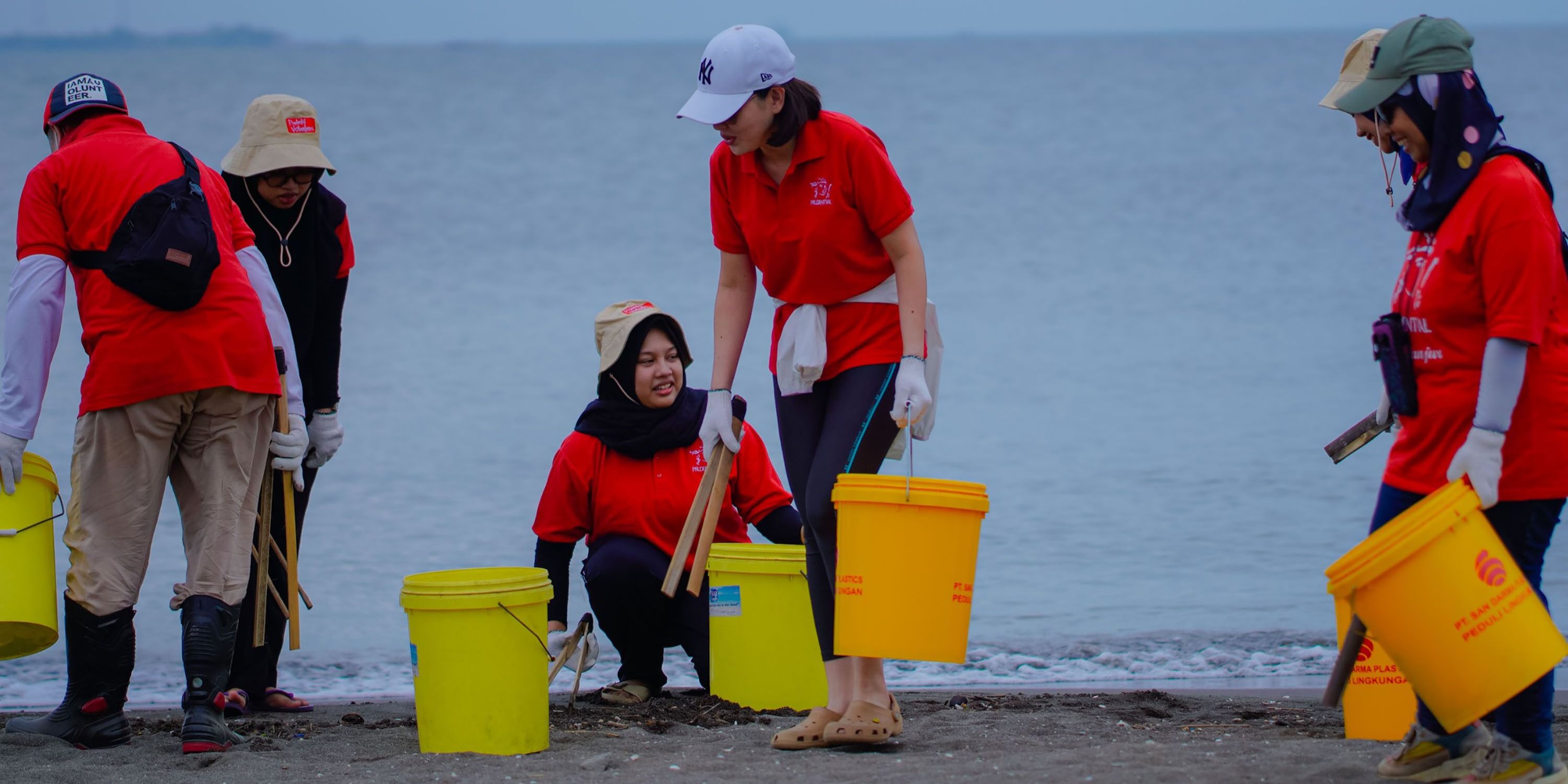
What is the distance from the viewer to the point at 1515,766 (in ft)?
10.1

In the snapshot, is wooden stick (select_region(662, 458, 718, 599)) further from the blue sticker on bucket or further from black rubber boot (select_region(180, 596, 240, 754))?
black rubber boot (select_region(180, 596, 240, 754))

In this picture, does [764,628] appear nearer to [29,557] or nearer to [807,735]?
[807,735]

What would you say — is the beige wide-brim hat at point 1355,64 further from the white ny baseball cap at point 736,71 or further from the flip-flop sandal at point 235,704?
the flip-flop sandal at point 235,704

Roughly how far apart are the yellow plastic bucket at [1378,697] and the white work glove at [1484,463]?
2.75 ft

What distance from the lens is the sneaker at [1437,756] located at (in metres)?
3.16

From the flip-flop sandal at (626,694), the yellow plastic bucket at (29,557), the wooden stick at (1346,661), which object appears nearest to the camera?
the wooden stick at (1346,661)

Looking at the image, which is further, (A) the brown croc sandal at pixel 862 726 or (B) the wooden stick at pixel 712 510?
(B) the wooden stick at pixel 712 510

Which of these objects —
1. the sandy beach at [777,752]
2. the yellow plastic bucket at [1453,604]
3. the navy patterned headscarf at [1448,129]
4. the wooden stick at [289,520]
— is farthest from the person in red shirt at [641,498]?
the navy patterned headscarf at [1448,129]

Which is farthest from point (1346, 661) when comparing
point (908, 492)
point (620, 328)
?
point (620, 328)

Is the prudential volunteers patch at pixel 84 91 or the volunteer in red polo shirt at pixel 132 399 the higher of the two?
the prudential volunteers patch at pixel 84 91

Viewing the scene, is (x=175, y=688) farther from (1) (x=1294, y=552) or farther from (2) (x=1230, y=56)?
(2) (x=1230, y=56)

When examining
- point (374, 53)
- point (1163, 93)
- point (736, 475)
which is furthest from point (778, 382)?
point (374, 53)

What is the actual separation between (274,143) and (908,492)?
224 centimetres

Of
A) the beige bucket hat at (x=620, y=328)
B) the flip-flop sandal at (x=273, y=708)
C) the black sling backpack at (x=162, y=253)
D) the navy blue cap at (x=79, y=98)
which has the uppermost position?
the navy blue cap at (x=79, y=98)
